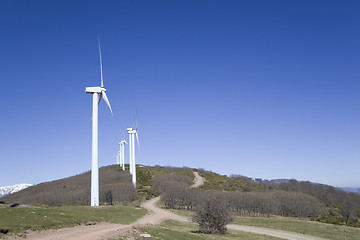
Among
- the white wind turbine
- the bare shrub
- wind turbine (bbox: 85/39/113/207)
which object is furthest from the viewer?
the white wind turbine

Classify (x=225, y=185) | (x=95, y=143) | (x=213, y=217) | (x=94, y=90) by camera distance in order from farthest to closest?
(x=225, y=185), (x=94, y=90), (x=95, y=143), (x=213, y=217)

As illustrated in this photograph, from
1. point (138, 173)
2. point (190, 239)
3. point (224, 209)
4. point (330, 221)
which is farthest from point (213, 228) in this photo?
point (138, 173)

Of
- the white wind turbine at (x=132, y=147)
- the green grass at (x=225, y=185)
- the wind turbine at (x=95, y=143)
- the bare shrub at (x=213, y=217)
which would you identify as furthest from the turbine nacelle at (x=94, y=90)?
the green grass at (x=225, y=185)

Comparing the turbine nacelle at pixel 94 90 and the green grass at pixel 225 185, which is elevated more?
the turbine nacelle at pixel 94 90

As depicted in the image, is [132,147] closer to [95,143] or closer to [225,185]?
[95,143]

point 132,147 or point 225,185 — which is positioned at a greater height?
point 132,147


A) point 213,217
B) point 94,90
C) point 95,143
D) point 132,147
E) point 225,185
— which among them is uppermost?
point 94,90

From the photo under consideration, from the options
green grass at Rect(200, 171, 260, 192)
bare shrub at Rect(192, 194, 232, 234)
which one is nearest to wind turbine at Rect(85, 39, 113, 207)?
bare shrub at Rect(192, 194, 232, 234)

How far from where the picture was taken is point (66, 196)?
79.7m

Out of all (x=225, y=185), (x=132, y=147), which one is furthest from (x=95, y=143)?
(x=225, y=185)

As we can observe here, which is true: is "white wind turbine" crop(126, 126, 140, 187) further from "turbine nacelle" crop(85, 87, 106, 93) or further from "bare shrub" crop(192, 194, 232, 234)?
"bare shrub" crop(192, 194, 232, 234)

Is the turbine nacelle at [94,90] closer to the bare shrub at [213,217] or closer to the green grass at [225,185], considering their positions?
the bare shrub at [213,217]

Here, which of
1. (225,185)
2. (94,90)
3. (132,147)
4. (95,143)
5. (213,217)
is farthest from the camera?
(225,185)

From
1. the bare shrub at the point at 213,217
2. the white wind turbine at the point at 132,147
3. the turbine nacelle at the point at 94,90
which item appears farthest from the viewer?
the white wind turbine at the point at 132,147
